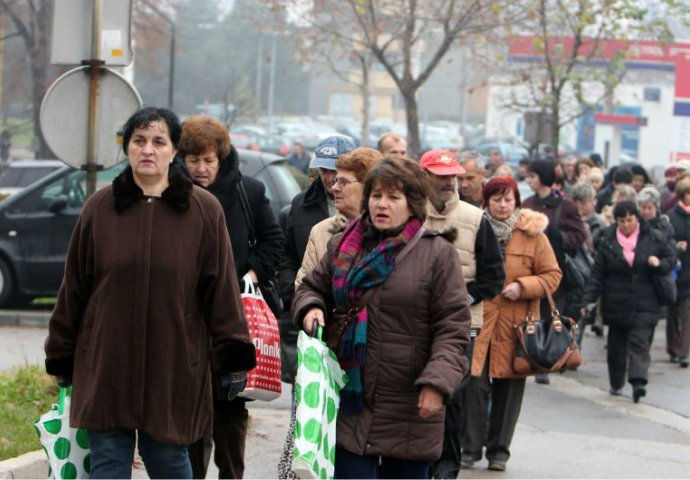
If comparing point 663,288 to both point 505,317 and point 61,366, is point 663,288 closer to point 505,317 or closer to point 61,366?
point 505,317

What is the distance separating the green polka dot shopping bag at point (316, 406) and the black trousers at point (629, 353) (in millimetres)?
7300

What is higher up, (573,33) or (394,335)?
(573,33)

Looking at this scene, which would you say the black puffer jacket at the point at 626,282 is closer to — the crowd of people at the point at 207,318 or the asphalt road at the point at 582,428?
the asphalt road at the point at 582,428

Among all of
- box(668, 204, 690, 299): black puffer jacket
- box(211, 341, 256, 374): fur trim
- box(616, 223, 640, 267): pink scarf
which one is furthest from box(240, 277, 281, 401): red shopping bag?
box(668, 204, 690, 299): black puffer jacket

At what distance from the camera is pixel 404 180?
17.7ft

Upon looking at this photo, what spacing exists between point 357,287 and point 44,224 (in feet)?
35.6

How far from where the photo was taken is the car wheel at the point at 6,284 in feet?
51.4

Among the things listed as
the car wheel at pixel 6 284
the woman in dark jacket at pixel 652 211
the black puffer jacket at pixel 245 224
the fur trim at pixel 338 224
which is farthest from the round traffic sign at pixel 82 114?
the car wheel at pixel 6 284

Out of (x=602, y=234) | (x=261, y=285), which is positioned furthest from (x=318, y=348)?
(x=602, y=234)

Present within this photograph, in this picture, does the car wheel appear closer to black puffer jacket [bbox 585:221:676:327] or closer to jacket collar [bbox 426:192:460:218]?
black puffer jacket [bbox 585:221:676:327]

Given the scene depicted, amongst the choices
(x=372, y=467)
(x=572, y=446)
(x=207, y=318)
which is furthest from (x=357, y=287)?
(x=572, y=446)

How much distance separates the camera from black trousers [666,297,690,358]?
1467 cm

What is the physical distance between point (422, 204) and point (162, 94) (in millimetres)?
73434

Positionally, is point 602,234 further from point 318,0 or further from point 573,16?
point 318,0
